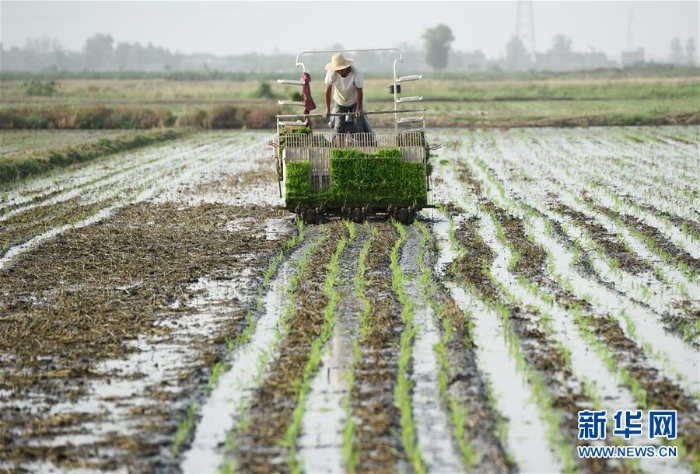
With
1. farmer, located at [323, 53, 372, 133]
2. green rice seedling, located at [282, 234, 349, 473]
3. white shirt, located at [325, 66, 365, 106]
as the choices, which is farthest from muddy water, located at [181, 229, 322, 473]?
white shirt, located at [325, 66, 365, 106]

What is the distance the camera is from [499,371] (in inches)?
261

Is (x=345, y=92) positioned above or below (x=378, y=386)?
above

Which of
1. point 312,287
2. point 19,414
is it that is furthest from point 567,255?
point 19,414

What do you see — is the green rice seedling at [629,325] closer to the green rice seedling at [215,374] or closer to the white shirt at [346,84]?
→ the green rice seedling at [215,374]

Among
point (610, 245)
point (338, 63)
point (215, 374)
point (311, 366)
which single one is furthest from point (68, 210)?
point (311, 366)

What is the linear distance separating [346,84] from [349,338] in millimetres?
5857

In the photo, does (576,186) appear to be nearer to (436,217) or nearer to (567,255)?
(436,217)

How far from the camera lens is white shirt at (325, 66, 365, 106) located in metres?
12.6

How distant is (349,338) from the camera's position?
7.42 metres

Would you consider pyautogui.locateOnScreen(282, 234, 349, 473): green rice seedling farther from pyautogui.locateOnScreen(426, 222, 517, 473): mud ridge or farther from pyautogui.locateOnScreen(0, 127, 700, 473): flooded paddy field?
pyautogui.locateOnScreen(426, 222, 517, 473): mud ridge

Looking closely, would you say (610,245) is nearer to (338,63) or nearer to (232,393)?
(338,63)

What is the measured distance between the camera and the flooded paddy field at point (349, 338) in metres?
5.39

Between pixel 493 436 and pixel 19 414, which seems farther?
pixel 19 414

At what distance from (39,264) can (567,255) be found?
5.28 m
